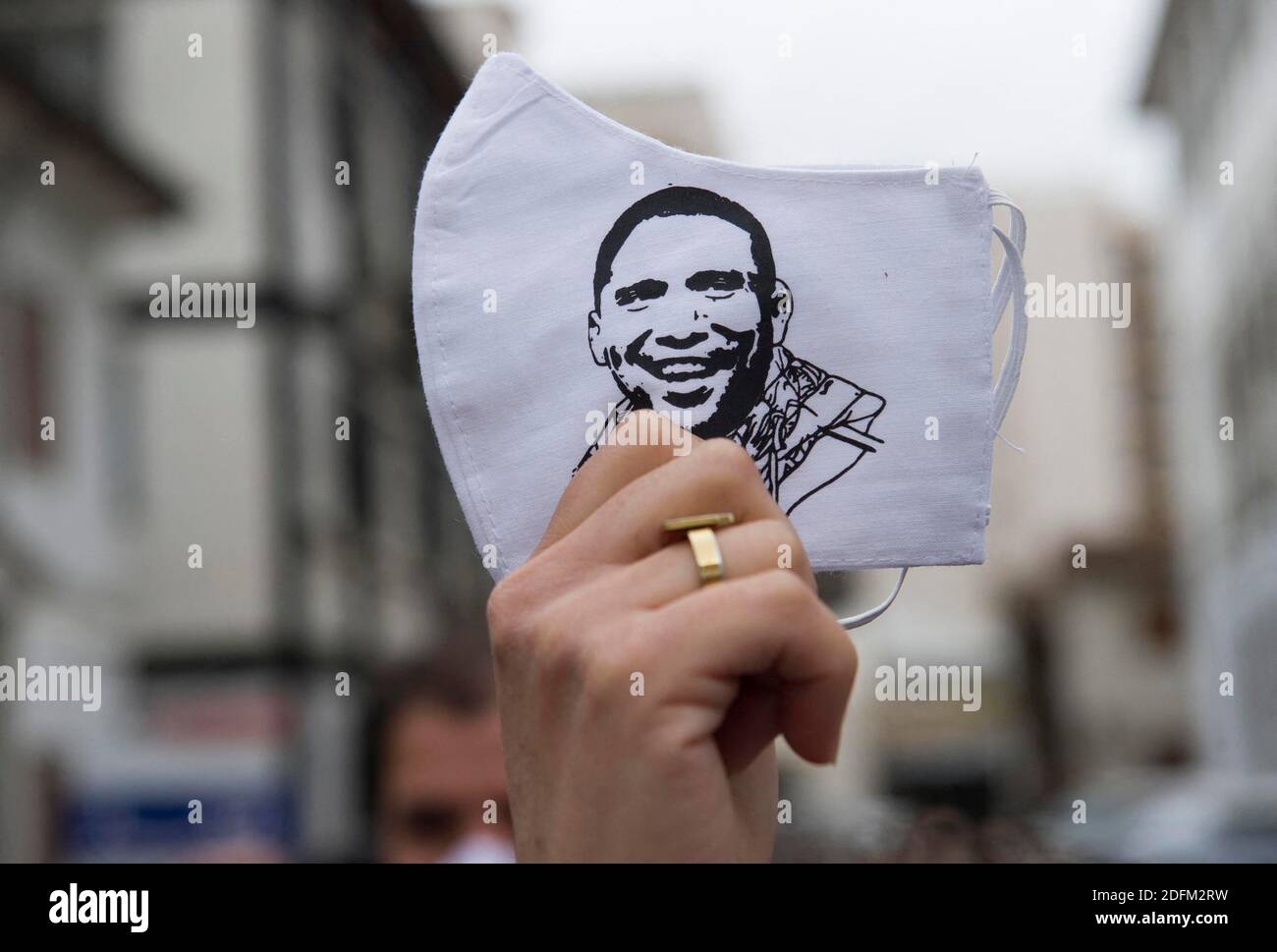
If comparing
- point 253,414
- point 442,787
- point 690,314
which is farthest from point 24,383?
point 690,314

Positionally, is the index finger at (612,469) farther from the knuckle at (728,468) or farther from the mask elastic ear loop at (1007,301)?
the mask elastic ear loop at (1007,301)

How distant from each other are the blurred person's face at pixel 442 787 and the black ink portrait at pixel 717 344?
1966 mm

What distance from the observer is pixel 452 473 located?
Answer: 1.05 m

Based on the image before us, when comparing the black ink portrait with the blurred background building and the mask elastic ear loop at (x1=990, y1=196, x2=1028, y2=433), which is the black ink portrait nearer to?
the mask elastic ear loop at (x1=990, y1=196, x2=1028, y2=433)

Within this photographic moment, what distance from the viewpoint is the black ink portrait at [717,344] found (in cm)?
102

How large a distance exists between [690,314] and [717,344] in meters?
0.03

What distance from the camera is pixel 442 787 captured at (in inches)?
116

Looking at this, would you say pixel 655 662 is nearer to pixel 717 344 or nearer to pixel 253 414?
pixel 717 344

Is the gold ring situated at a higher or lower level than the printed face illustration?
lower

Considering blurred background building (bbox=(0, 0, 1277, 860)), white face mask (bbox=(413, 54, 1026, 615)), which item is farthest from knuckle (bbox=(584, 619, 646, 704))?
blurred background building (bbox=(0, 0, 1277, 860))

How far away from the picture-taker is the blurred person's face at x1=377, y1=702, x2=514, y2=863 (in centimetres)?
292
